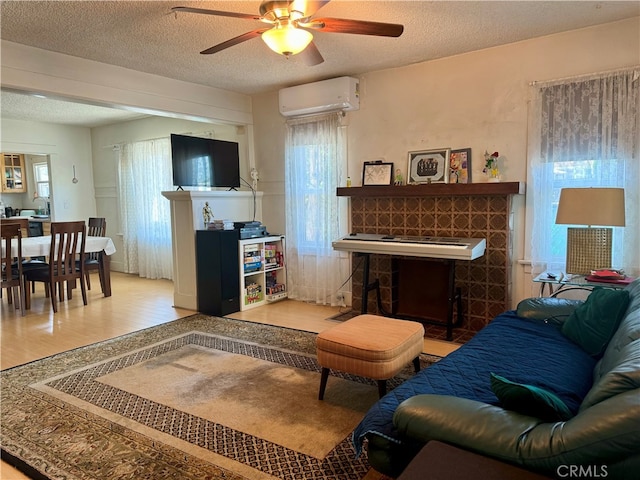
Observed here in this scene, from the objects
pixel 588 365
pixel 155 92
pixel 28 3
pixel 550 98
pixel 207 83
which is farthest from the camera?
pixel 207 83

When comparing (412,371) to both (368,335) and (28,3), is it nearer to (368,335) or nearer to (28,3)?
(368,335)

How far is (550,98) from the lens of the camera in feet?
12.0

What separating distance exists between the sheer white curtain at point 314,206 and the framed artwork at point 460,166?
3.99 feet

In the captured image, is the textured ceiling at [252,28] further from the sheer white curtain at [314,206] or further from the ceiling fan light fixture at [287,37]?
the sheer white curtain at [314,206]

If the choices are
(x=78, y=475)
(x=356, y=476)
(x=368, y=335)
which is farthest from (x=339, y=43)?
(x=78, y=475)

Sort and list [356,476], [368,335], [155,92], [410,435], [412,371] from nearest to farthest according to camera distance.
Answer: [410,435] → [356,476] → [368,335] → [412,371] → [155,92]

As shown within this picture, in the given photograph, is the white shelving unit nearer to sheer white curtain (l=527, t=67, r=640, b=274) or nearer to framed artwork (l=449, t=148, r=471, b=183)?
framed artwork (l=449, t=148, r=471, b=183)

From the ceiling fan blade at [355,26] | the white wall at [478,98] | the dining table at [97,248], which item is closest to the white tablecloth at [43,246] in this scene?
the dining table at [97,248]

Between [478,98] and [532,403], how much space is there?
330cm

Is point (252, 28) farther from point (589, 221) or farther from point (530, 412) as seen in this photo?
point (530, 412)

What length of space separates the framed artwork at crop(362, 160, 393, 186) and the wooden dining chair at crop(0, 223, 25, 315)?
3725 mm

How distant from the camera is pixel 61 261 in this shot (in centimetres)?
510

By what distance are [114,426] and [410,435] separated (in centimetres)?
179

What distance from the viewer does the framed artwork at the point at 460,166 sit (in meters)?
4.07
